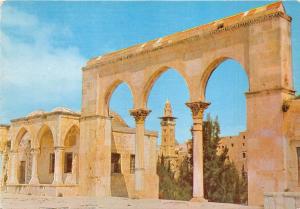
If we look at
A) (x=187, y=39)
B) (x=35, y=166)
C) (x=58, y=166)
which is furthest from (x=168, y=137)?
(x=187, y=39)

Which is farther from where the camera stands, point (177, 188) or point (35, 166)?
point (177, 188)

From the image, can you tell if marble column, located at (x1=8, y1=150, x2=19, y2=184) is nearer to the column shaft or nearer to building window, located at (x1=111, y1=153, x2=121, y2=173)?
the column shaft

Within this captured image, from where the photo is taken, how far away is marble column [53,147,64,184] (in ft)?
73.3

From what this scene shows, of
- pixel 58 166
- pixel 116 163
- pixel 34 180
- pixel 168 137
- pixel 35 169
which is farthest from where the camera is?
pixel 168 137

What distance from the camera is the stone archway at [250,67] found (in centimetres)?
1307

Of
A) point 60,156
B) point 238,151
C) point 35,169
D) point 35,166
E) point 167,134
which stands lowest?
point 35,169

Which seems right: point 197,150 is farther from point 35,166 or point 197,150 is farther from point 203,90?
point 35,166

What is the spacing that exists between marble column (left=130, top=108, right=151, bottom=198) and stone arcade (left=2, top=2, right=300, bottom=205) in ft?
0.13

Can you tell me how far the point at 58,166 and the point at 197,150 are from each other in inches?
397

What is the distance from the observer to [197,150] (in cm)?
1519

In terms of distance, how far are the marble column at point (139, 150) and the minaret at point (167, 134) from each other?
30892 mm

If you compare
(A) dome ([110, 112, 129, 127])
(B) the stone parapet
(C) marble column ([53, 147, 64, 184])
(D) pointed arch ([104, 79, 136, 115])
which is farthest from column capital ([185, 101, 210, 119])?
(A) dome ([110, 112, 129, 127])

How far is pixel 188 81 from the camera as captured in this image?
15.8 meters

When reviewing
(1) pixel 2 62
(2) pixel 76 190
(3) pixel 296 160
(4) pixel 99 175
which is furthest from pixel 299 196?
(2) pixel 76 190
